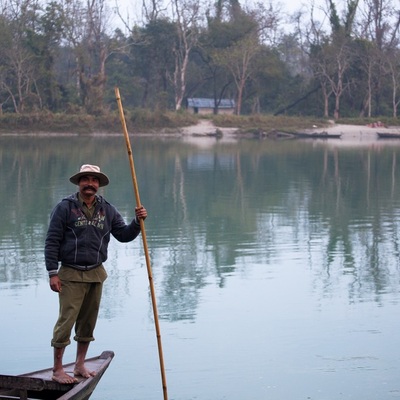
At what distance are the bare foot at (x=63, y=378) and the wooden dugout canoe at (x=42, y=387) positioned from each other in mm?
25

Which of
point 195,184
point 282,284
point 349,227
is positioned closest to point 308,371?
point 282,284

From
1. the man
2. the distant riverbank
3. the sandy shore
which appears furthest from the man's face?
the sandy shore

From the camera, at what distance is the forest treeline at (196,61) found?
57.2 m

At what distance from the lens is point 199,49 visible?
6450 centimetres

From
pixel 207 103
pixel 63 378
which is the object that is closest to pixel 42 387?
pixel 63 378

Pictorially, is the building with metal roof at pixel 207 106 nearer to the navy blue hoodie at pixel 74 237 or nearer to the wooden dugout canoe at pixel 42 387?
the navy blue hoodie at pixel 74 237

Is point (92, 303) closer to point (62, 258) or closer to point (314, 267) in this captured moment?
point (62, 258)

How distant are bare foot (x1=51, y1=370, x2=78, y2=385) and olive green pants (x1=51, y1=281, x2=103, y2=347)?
0.58ft

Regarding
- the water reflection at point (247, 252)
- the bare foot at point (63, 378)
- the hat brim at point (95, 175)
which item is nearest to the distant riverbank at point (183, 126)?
the water reflection at point (247, 252)

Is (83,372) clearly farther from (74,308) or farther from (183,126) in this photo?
(183,126)

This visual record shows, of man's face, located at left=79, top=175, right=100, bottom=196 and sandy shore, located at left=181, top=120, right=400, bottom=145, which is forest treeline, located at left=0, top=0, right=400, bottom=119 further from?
man's face, located at left=79, top=175, right=100, bottom=196

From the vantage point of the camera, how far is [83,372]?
6.05m

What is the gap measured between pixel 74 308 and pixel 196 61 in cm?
6414

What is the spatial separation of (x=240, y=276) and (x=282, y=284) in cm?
61
